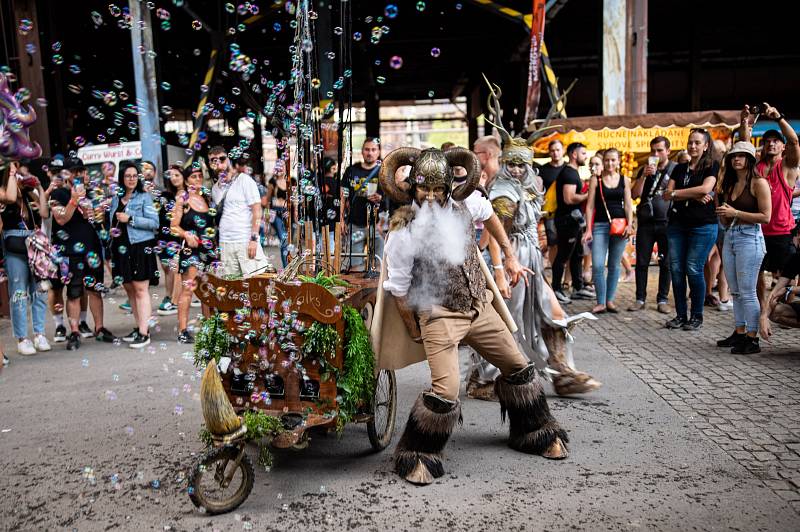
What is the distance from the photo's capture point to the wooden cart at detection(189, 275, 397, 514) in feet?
10.2

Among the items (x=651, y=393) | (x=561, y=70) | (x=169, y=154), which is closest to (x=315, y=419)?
(x=651, y=393)

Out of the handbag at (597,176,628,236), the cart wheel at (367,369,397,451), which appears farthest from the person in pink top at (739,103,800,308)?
the cart wheel at (367,369,397,451)

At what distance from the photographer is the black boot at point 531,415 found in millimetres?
3449

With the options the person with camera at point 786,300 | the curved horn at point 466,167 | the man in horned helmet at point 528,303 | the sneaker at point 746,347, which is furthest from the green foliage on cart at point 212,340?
the person with camera at point 786,300

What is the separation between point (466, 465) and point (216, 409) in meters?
1.44

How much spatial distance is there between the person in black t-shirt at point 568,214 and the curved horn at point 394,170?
5.22 m

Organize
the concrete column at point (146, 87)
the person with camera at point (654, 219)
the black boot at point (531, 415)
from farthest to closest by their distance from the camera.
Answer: the concrete column at point (146, 87) → the person with camera at point (654, 219) → the black boot at point (531, 415)

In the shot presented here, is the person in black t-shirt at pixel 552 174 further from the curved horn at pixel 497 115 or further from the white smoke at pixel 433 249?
the white smoke at pixel 433 249

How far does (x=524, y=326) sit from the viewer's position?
446 centimetres

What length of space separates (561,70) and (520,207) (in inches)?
691

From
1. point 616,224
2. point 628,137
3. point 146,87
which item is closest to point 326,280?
point 616,224

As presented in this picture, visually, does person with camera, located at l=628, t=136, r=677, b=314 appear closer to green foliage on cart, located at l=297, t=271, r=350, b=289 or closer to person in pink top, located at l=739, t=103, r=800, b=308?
person in pink top, located at l=739, t=103, r=800, b=308

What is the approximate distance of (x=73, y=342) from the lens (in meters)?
6.33

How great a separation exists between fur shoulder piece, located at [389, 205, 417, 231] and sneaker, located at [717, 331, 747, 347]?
3965 mm
